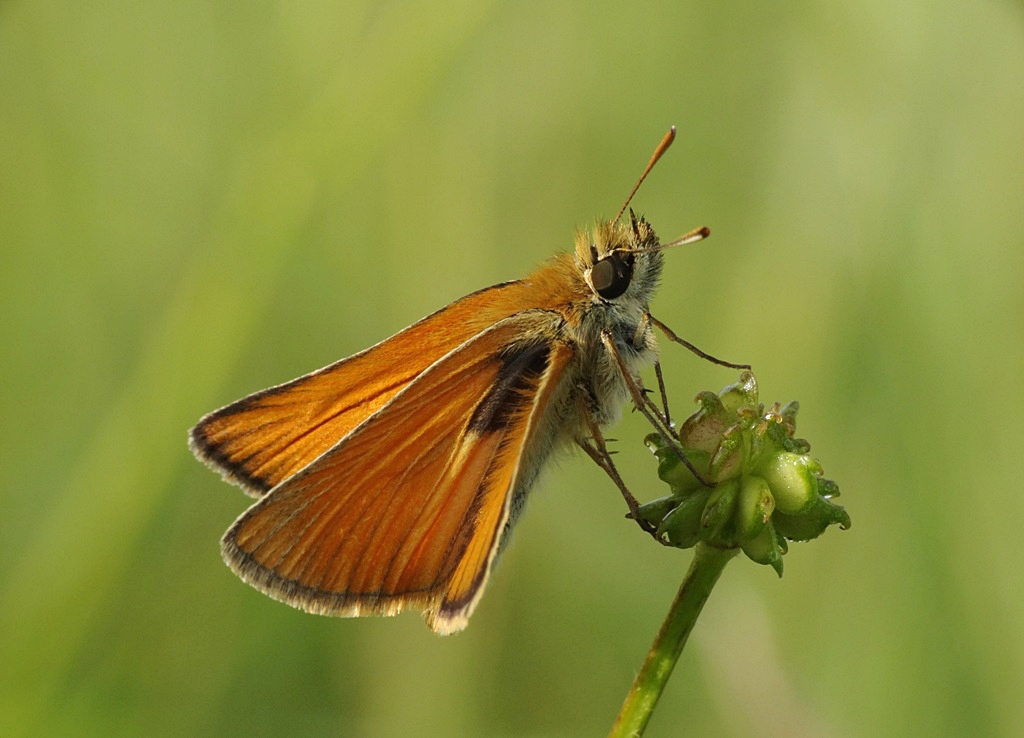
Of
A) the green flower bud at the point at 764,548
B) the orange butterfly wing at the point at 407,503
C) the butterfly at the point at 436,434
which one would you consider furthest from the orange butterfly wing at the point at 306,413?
the green flower bud at the point at 764,548

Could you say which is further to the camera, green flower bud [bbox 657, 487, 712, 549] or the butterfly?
the butterfly

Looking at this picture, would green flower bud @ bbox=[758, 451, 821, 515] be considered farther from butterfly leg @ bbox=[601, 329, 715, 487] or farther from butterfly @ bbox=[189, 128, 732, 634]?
butterfly @ bbox=[189, 128, 732, 634]

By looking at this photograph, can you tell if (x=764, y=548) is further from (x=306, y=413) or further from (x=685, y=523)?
(x=306, y=413)

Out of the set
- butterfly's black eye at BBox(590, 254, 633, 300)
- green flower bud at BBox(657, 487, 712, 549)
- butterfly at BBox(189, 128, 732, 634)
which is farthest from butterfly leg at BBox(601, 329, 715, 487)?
green flower bud at BBox(657, 487, 712, 549)

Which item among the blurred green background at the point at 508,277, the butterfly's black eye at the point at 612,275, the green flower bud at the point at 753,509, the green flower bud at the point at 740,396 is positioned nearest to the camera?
the green flower bud at the point at 753,509

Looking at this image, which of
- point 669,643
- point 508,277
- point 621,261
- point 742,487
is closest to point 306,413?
point 621,261

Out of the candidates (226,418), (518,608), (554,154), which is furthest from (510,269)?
(226,418)

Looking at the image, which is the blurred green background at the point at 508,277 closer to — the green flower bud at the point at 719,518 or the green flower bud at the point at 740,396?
the green flower bud at the point at 740,396
